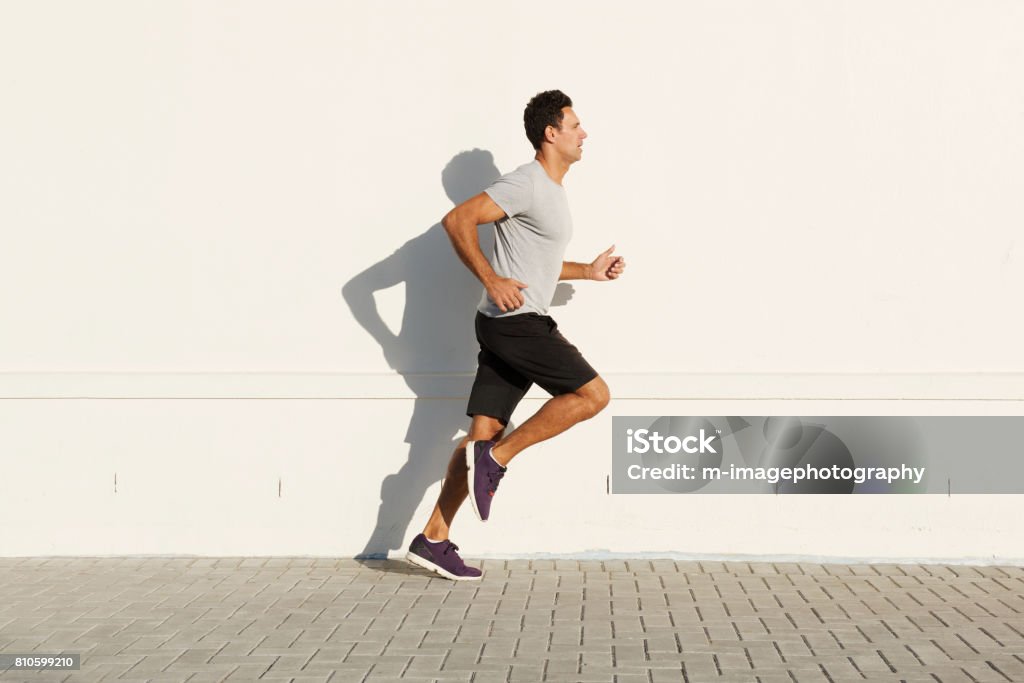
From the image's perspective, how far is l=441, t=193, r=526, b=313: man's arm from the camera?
5.85m

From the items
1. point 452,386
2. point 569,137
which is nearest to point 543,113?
point 569,137

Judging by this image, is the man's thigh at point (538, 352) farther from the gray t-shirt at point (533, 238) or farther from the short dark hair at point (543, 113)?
the short dark hair at point (543, 113)

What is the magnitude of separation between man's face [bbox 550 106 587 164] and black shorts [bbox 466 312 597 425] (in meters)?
0.74

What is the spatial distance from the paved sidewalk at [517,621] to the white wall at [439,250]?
326 mm

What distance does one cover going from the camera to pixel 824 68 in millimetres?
6551

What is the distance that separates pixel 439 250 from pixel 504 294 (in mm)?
964

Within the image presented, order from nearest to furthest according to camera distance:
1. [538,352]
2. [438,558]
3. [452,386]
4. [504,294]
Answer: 1. [504,294]
2. [538,352]
3. [438,558]
4. [452,386]

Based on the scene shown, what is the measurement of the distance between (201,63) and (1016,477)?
4412mm

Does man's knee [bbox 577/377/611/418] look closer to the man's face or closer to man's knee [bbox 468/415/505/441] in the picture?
man's knee [bbox 468/415/505/441]

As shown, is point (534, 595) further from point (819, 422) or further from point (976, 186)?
point (976, 186)

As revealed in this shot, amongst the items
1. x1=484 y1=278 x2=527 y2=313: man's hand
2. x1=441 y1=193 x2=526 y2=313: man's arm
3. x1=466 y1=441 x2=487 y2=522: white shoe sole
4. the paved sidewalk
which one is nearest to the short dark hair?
x1=441 y1=193 x2=526 y2=313: man's arm

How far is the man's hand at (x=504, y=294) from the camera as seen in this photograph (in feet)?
19.2

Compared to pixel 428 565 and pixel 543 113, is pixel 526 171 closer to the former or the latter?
pixel 543 113

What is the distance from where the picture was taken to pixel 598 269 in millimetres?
6352
